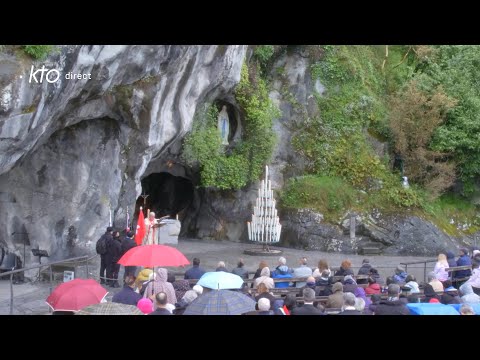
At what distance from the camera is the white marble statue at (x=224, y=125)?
24.2 m

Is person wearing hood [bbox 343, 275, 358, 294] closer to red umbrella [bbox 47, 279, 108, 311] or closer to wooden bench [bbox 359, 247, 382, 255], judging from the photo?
red umbrella [bbox 47, 279, 108, 311]

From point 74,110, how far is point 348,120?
39.4ft

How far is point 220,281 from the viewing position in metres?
10.3

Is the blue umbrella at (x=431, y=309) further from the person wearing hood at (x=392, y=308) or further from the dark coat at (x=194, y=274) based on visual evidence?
the dark coat at (x=194, y=274)

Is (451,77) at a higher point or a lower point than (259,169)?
higher

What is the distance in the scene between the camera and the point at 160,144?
18719 mm

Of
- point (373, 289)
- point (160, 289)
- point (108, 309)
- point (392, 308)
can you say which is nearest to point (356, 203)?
point (373, 289)

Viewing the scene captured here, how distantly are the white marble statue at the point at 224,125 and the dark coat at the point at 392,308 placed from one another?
1651 cm

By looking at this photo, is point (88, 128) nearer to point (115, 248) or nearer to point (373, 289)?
point (115, 248)

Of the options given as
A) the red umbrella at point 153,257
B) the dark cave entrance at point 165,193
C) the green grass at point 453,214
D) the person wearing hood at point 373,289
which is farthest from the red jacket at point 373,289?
the dark cave entrance at point 165,193

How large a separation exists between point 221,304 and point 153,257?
329 cm

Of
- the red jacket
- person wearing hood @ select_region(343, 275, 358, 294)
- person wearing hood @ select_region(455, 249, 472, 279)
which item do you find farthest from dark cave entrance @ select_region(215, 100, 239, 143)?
person wearing hood @ select_region(343, 275, 358, 294)

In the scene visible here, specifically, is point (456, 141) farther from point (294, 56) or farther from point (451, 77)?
point (294, 56)

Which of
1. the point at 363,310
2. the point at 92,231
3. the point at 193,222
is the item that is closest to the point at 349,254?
the point at 193,222
